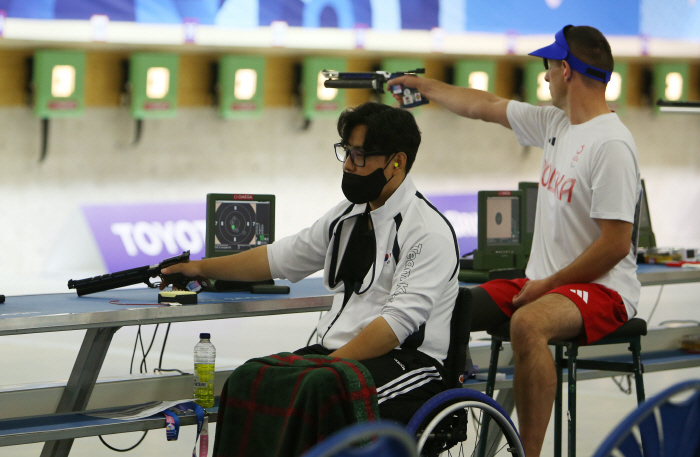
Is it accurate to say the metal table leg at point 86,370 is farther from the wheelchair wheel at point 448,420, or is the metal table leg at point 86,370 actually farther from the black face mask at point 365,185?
the wheelchair wheel at point 448,420

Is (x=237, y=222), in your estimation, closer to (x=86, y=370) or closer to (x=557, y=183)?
(x=86, y=370)

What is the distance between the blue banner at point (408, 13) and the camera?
5000 mm

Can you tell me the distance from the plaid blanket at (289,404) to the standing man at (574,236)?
2.26 feet

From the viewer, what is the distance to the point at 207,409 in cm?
215

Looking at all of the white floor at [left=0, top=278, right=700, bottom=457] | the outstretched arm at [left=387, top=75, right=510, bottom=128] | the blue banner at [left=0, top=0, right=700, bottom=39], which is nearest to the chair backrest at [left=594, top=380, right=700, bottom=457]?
the outstretched arm at [left=387, top=75, right=510, bottom=128]

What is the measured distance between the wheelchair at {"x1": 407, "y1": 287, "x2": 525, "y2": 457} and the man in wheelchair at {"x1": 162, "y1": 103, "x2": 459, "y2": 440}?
3 cm

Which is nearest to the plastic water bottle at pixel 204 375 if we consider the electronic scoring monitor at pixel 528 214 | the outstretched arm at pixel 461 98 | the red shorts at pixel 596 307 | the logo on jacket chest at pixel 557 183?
the red shorts at pixel 596 307

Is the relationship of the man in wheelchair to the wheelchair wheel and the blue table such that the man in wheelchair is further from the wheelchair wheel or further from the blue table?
the blue table

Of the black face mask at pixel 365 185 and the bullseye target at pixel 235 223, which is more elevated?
the black face mask at pixel 365 185

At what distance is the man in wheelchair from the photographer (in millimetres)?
1834

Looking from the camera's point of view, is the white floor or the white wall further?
the white wall

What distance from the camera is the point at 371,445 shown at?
83 cm

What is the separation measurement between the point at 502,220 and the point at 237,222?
42.6 inches

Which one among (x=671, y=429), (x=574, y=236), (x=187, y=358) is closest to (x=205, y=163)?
(x=187, y=358)
